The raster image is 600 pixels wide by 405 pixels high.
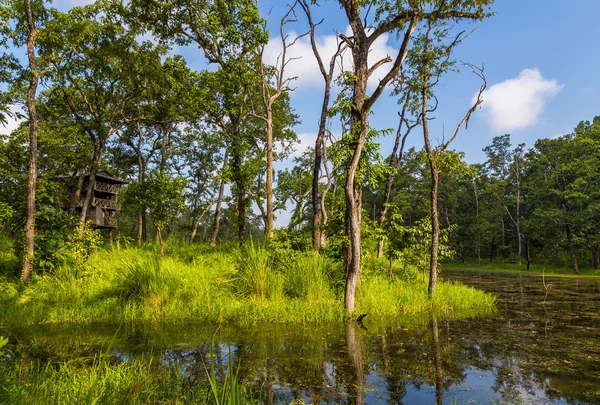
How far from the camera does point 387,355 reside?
6453 millimetres

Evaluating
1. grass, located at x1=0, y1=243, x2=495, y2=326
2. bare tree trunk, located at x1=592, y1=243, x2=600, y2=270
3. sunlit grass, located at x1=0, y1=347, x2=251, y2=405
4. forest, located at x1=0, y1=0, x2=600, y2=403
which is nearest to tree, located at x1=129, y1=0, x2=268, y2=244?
forest, located at x1=0, y1=0, x2=600, y2=403

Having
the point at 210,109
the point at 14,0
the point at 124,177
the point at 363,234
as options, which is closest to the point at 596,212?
the point at 363,234

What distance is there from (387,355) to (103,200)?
113 feet

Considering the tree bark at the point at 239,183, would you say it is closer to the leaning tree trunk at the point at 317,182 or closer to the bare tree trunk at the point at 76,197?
the leaning tree trunk at the point at 317,182

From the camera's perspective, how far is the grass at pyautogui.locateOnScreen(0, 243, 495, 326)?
9055 mm

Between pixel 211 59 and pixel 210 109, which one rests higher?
pixel 211 59

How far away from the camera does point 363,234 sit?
1366 cm

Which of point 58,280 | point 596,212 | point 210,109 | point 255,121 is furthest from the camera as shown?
point 596,212

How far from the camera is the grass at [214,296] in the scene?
9055mm

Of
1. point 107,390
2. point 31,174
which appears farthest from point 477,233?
point 107,390

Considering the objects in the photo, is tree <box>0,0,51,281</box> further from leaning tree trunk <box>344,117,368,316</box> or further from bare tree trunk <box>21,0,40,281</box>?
leaning tree trunk <box>344,117,368,316</box>

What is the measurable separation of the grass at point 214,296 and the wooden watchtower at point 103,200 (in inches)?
902

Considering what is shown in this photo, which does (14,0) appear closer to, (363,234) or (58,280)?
(58,280)

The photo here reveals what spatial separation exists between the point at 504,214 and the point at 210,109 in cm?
4473
